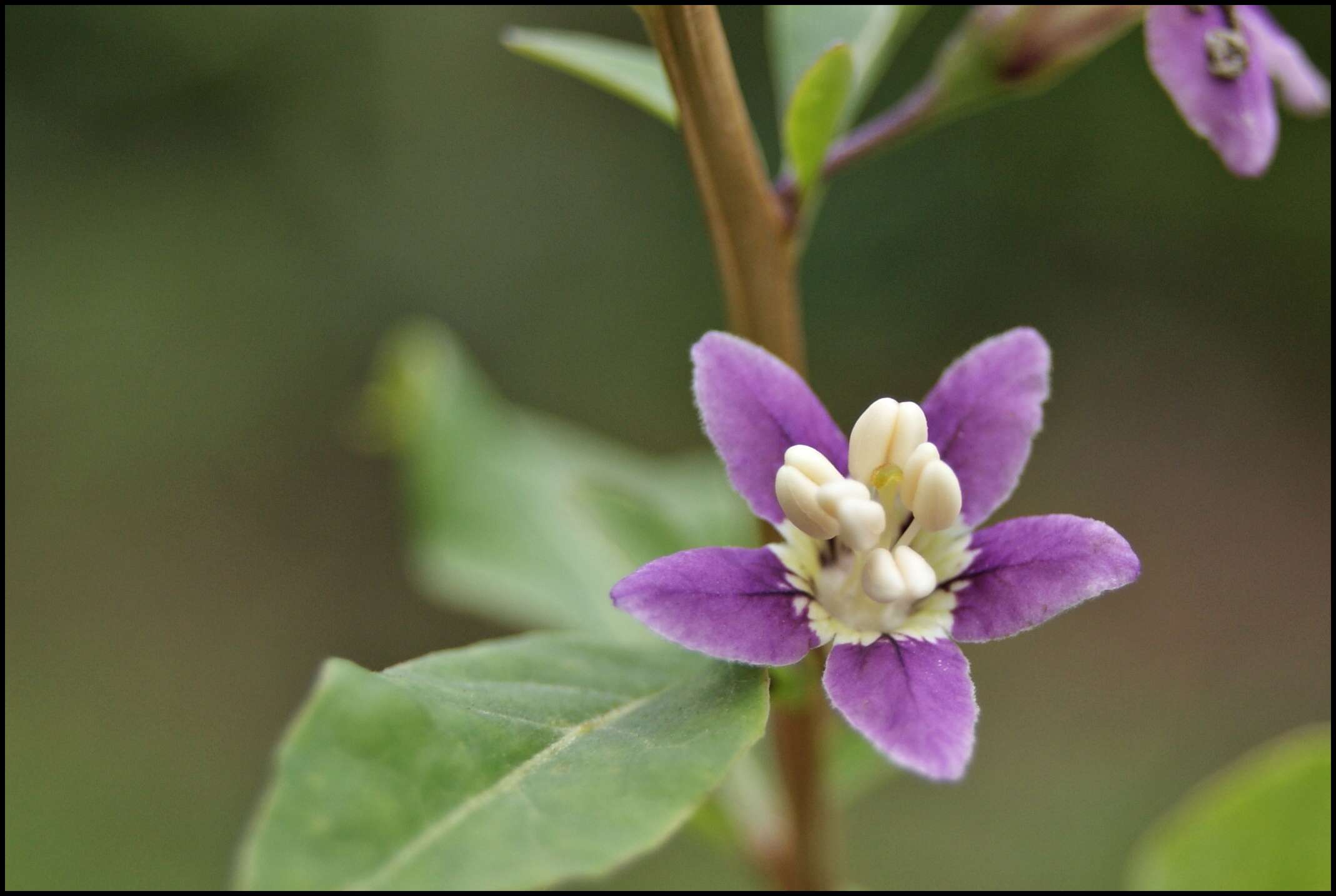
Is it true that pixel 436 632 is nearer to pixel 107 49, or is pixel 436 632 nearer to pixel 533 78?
pixel 533 78

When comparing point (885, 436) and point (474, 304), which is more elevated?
point (885, 436)

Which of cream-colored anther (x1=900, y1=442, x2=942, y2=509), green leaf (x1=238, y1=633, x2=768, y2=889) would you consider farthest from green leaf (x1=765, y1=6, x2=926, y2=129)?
green leaf (x1=238, y1=633, x2=768, y2=889)

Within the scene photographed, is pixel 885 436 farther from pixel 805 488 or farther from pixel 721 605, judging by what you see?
pixel 721 605

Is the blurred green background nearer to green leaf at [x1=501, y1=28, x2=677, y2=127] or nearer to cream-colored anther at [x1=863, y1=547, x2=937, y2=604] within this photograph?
green leaf at [x1=501, y1=28, x2=677, y2=127]

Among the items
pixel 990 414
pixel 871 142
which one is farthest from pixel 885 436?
pixel 871 142

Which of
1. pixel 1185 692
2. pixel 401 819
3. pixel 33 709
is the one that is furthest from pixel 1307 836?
pixel 33 709
